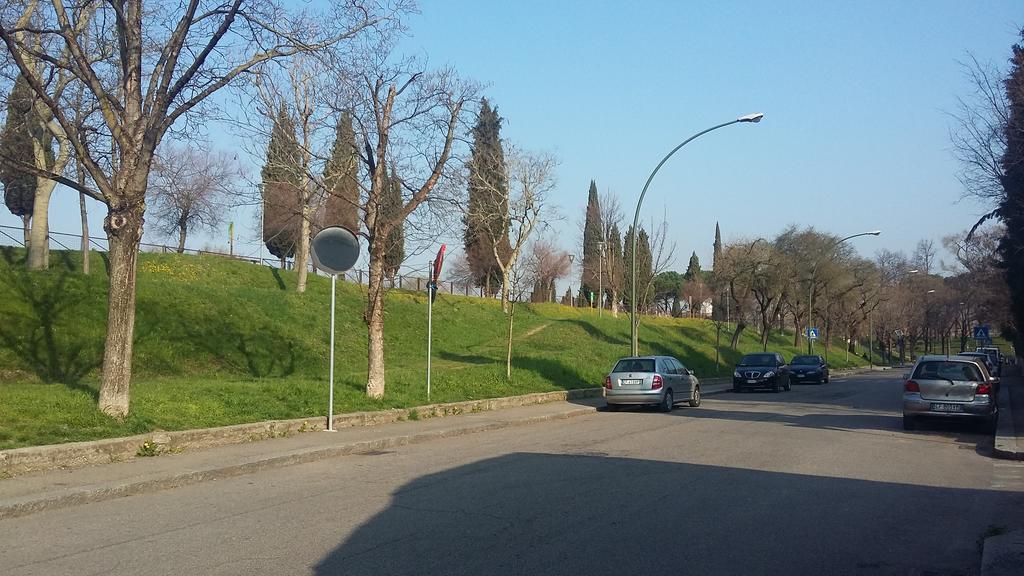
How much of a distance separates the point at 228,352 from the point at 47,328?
4.88m

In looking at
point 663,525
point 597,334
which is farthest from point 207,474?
point 597,334

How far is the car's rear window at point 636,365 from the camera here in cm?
2289

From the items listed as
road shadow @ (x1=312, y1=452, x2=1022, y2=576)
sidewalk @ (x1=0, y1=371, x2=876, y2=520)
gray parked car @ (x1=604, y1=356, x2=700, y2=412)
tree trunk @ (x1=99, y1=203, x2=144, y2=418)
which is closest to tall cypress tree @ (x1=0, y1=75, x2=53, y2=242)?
tree trunk @ (x1=99, y1=203, x2=144, y2=418)

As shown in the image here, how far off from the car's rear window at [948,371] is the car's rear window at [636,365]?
6801mm

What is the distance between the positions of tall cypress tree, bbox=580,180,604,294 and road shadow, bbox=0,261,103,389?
159ft

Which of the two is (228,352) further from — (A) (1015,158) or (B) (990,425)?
(A) (1015,158)

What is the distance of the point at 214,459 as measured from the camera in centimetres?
1166

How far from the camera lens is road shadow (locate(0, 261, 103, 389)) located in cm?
1994

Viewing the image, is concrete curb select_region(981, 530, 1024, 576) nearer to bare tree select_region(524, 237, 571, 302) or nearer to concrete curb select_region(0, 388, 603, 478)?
concrete curb select_region(0, 388, 603, 478)

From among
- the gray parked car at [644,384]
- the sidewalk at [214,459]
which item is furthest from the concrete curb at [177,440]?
the gray parked car at [644,384]

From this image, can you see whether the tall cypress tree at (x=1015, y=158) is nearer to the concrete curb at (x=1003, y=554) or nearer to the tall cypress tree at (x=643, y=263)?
the concrete curb at (x=1003, y=554)

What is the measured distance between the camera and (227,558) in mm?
6898

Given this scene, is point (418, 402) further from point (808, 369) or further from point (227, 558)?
point (808, 369)

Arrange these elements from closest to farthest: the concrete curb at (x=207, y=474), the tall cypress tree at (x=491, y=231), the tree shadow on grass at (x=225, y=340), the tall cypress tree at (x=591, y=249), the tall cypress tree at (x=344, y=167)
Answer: the concrete curb at (x=207, y=474)
the tall cypress tree at (x=344, y=167)
the tree shadow on grass at (x=225, y=340)
the tall cypress tree at (x=491, y=231)
the tall cypress tree at (x=591, y=249)
